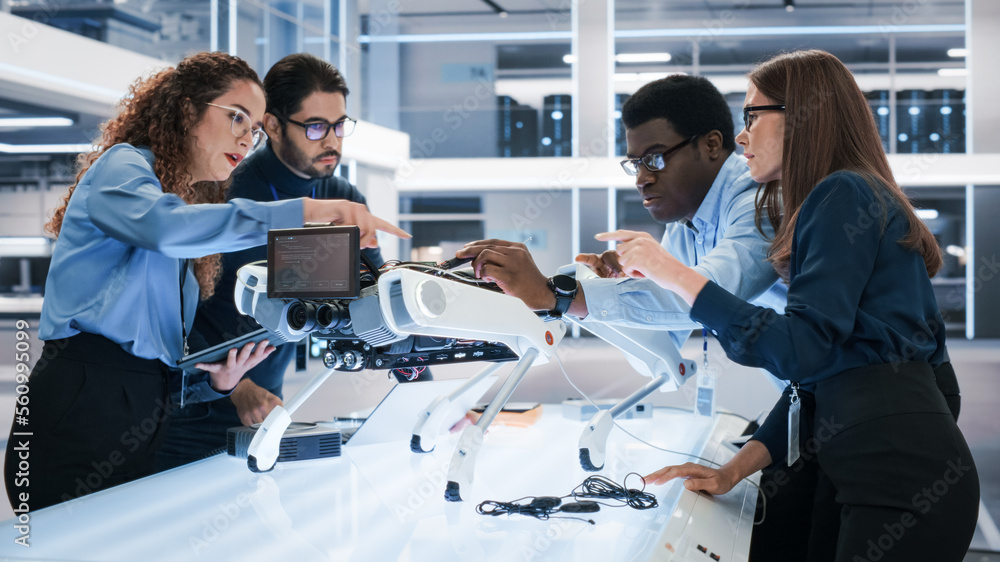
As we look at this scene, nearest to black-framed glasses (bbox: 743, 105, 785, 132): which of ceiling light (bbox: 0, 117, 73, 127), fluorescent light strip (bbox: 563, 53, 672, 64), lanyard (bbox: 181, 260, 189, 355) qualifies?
lanyard (bbox: 181, 260, 189, 355)

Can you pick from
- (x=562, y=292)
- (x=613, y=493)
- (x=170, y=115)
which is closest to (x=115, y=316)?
(x=170, y=115)

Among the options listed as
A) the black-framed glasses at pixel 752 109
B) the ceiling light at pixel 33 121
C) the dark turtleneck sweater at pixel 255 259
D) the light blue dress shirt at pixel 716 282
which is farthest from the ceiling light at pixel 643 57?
the black-framed glasses at pixel 752 109

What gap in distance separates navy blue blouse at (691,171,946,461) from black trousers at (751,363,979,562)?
1.7 inches

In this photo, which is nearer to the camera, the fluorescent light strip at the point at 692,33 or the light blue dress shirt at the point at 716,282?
the light blue dress shirt at the point at 716,282

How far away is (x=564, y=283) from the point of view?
4.83 feet

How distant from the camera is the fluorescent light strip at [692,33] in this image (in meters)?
9.02

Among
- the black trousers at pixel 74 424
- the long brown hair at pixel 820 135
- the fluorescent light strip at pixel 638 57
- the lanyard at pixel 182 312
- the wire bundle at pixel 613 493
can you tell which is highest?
the fluorescent light strip at pixel 638 57

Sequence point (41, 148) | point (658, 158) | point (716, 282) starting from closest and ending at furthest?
point (716, 282) < point (658, 158) < point (41, 148)

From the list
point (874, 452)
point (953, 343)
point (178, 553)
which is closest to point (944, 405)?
point (874, 452)

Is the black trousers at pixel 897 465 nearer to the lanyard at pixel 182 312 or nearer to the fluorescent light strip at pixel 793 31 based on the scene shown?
the lanyard at pixel 182 312

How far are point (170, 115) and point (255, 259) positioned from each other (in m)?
0.59

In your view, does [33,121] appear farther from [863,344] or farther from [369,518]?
[863,344]

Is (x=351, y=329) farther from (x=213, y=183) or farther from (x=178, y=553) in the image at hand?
(x=213, y=183)

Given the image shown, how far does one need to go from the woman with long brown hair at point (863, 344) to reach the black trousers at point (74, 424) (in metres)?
1.02
